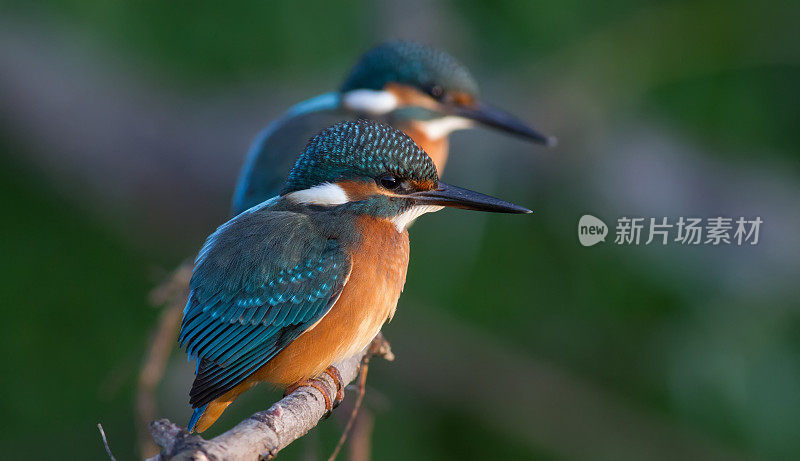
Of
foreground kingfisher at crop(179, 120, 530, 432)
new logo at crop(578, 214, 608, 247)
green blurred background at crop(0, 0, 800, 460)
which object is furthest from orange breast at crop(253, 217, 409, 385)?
new logo at crop(578, 214, 608, 247)

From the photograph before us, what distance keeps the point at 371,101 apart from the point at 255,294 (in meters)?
1.22

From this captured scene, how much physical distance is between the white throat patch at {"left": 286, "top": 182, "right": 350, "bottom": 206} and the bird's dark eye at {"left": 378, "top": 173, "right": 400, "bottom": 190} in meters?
0.08

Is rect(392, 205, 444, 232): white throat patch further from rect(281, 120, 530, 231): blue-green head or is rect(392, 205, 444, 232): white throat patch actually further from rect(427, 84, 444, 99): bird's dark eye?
rect(427, 84, 444, 99): bird's dark eye

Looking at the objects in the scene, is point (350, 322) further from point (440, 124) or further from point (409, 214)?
point (440, 124)

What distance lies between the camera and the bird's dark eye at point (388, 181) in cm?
192

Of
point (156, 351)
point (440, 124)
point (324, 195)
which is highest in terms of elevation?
point (440, 124)

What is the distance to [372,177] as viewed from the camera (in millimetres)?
1926

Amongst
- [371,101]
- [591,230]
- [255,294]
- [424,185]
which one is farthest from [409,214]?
[591,230]

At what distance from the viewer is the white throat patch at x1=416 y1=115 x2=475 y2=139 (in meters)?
2.99

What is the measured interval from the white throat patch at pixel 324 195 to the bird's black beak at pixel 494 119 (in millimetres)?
1126

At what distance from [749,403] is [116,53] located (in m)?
3.40

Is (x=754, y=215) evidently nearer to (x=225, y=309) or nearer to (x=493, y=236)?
(x=493, y=236)

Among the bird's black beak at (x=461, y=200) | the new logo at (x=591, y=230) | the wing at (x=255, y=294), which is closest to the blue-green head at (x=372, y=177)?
the bird's black beak at (x=461, y=200)

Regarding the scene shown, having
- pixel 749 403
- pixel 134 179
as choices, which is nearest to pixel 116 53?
pixel 134 179
